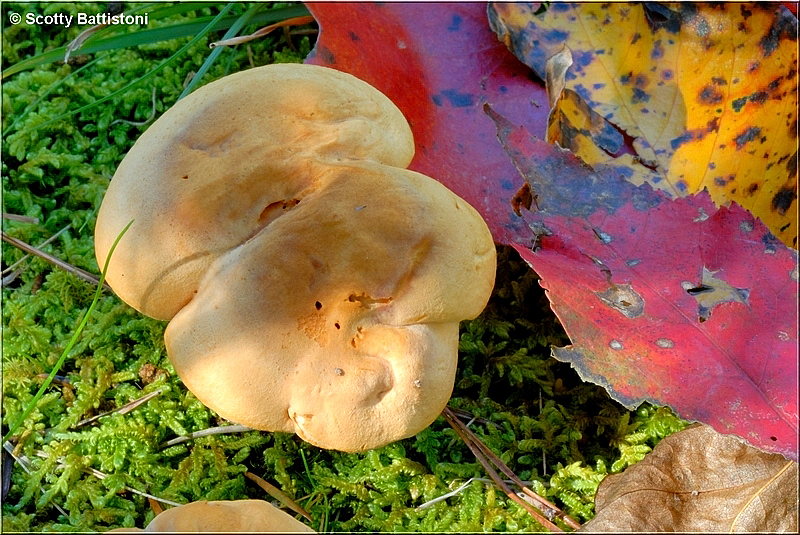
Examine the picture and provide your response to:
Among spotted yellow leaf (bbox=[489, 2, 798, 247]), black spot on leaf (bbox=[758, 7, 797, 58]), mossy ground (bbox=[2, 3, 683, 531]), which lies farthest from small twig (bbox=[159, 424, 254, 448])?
black spot on leaf (bbox=[758, 7, 797, 58])

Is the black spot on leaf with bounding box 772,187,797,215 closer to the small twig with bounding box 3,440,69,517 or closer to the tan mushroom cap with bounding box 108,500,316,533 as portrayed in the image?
the tan mushroom cap with bounding box 108,500,316,533

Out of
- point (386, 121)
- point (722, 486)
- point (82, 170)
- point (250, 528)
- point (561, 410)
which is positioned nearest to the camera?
point (250, 528)

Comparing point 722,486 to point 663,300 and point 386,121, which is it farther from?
point 386,121

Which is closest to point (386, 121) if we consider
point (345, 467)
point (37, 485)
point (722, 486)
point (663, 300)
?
point (663, 300)

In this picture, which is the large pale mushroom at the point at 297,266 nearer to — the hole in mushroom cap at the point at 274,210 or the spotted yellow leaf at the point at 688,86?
the hole in mushroom cap at the point at 274,210

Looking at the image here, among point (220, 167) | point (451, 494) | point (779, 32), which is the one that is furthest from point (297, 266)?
point (779, 32)

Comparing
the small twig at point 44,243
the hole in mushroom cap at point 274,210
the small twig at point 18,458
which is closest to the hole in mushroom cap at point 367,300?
the hole in mushroom cap at point 274,210
